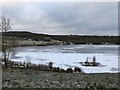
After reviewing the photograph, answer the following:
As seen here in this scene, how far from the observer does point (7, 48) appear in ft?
71.8

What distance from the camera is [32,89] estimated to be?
10828 mm

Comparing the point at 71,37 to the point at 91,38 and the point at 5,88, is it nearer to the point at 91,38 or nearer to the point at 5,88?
the point at 91,38

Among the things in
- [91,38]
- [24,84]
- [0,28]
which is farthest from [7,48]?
[91,38]

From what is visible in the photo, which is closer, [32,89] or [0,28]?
[32,89]

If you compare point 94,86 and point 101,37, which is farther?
point 101,37

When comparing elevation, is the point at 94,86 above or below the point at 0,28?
below

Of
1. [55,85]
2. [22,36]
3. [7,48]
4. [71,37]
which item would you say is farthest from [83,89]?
[71,37]

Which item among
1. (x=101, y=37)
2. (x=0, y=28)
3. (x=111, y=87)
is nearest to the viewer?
(x=111, y=87)

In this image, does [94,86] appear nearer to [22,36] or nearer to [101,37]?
[22,36]

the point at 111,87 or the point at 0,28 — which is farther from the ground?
the point at 0,28

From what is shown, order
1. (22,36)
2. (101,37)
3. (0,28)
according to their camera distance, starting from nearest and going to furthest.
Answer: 1. (0,28)
2. (22,36)
3. (101,37)

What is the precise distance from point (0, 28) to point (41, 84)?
34.9 ft

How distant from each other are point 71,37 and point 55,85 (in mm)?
121045

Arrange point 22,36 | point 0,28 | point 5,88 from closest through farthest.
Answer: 1. point 5,88
2. point 0,28
3. point 22,36
